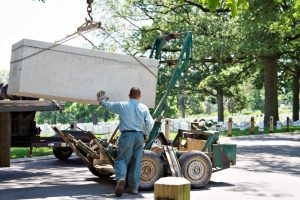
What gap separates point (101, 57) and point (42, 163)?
5.93 metres

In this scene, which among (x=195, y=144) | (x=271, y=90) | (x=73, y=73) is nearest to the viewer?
(x=73, y=73)

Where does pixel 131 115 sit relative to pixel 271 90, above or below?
below

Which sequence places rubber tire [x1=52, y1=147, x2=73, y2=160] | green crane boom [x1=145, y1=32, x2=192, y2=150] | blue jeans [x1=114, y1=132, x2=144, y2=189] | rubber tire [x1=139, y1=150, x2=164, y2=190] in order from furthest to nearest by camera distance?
1. rubber tire [x1=52, y1=147, x2=73, y2=160]
2. green crane boom [x1=145, y1=32, x2=192, y2=150]
3. rubber tire [x1=139, y1=150, x2=164, y2=190]
4. blue jeans [x1=114, y1=132, x2=144, y2=189]

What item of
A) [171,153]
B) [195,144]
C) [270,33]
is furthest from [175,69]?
[270,33]

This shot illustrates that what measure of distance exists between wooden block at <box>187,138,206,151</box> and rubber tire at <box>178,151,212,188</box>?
89 cm

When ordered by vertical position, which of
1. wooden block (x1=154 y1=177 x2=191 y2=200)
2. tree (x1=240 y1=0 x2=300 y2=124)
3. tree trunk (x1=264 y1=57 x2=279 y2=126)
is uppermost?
tree (x1=240 y1=0 x2=300 y2=124)

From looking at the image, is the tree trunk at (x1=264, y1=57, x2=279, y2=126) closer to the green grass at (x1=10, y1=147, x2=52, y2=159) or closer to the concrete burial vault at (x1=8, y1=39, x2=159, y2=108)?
the green grass at (x1=10, y1=147, x2=52, y2=159)

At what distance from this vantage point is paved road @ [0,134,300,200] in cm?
925

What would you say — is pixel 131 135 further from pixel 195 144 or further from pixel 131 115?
pixel 195 144

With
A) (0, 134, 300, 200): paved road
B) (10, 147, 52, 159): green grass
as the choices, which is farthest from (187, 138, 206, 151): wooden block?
(10, 147, 52, 159): green grass

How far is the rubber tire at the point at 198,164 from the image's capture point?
9984 mm

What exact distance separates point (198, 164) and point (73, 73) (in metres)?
2.82

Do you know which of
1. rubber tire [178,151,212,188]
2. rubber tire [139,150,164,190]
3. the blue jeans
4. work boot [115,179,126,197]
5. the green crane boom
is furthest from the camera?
the green crane boom

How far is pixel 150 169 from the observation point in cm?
973
